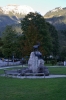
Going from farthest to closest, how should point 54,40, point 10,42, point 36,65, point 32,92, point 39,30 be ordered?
point 54,40 → point 10,42 → point 39,30 → point 36,65 → point 32,92

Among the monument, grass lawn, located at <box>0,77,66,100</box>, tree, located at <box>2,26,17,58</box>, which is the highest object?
tree, located at <box>2,26,17,58</box>

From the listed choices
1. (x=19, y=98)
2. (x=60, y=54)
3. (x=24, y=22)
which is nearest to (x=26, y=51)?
(x=24, y=22)

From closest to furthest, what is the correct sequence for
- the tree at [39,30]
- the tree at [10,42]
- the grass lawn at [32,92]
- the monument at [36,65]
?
the grass lawn at [32,92] < the monument at [36,65] < the tree at [39,30] < the tree at [10,42]

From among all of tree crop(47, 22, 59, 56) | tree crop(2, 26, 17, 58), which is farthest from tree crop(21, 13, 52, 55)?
tree crop(47, 22, 59, 56)

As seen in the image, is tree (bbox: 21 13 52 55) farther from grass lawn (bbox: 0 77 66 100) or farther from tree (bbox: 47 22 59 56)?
grass lawn (bbox: 0 77 66 100)

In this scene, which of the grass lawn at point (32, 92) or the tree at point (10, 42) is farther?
the tree at point (10, 42)

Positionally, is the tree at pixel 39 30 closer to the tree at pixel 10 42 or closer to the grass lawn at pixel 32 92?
the tree at pixel 10 42

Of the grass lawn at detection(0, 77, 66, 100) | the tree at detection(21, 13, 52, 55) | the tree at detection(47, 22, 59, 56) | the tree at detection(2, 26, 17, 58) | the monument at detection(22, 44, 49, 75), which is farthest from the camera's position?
the tree at detection(47, 22, 59, 56)

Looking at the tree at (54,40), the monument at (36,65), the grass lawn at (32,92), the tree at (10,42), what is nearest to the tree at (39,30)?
the tree at (10,42)

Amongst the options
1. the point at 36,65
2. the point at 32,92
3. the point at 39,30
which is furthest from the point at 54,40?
the point at 32,92

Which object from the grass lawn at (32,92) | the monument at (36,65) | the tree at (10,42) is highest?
the tree at (10,42)

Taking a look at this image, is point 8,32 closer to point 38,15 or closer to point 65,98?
point 38,15

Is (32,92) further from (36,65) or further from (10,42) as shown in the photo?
(10,42)

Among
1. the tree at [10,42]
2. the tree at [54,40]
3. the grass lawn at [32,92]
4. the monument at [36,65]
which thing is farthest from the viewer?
the tree at [54,40]
